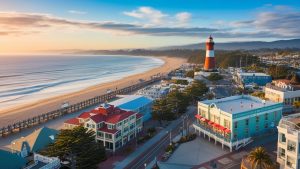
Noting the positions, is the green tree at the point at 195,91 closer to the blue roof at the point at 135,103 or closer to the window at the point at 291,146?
the blue roof at the point at 135,103

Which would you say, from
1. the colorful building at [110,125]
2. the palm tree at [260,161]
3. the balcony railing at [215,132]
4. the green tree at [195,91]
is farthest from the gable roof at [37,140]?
the green tree at [195,91]

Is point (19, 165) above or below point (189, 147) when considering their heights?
above

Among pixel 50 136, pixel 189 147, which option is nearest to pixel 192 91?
pixel 189 147

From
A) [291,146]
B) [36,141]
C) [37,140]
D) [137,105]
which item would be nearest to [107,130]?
[37,140]

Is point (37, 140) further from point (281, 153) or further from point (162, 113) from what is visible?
point (281, 153)

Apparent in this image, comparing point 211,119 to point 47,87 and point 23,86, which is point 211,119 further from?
point 23,86

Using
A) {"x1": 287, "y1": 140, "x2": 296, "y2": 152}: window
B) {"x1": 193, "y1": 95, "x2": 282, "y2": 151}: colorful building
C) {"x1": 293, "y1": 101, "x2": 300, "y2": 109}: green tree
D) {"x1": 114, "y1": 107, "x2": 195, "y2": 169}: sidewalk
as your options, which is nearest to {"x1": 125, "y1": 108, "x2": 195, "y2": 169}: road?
{"x1": 114, "y1": 107, "x2": 195, "y2": 169}: sidewalk
